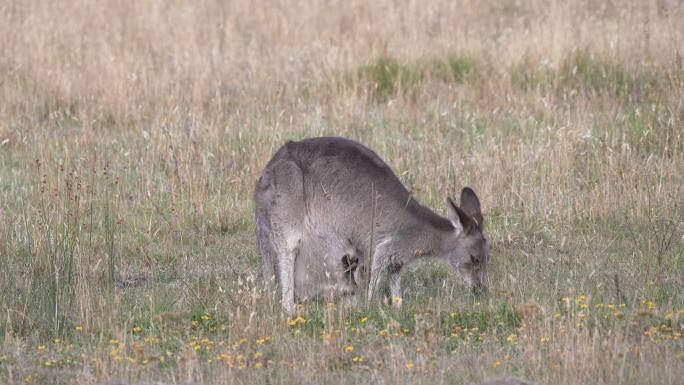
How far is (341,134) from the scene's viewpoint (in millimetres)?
12078

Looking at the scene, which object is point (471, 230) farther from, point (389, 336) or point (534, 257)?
point (389, 336)

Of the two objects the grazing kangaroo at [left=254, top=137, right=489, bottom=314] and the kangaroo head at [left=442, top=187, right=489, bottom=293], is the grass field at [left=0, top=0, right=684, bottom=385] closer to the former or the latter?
the kangaroo head at [left=442, top=187, right=489, bottom=293]

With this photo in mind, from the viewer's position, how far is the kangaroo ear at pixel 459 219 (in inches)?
315

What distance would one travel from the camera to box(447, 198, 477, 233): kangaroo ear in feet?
26.2

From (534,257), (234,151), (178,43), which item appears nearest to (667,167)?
(534,257)

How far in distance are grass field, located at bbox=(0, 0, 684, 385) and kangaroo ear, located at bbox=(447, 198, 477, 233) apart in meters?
0.41

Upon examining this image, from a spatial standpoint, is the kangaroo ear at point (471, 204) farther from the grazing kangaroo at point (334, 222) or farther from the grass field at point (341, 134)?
the grass field at point (341, 134)

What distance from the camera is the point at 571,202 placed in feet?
32.4

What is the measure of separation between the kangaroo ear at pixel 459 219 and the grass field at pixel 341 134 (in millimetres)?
411

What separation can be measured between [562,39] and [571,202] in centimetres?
457

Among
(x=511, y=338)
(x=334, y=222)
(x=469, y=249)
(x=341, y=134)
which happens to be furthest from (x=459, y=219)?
(x=341, y=134)

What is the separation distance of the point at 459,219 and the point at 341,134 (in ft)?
13.8

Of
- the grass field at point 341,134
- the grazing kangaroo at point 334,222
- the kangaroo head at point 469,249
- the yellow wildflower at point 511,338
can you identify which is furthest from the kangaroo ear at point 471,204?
the yellow wildflower at point 511,338

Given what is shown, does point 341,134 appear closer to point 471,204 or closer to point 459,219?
point 471,204
